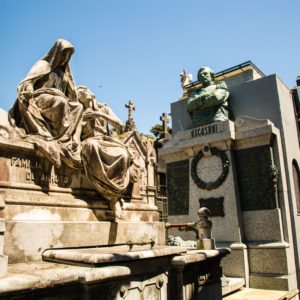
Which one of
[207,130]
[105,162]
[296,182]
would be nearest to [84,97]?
[105,162]

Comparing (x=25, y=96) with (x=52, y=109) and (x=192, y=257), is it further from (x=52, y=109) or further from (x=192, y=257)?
(x=192, y=257)

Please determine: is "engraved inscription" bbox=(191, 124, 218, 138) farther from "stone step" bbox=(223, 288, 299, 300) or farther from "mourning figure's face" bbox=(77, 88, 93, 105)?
"mourning figure's face" bbox=(77, 88, 93, 105)

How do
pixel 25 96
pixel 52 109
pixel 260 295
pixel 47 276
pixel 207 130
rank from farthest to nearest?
1. pixel 207 130
2. pixel 260 295
3. pixel 52 109
4. pixel 25 96
5. pixel 47 276

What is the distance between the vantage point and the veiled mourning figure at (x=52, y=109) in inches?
196

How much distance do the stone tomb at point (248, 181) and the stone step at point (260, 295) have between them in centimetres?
26

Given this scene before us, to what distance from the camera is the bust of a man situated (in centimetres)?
1137

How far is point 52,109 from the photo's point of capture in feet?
17.1

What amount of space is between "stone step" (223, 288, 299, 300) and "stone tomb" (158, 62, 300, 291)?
26cm

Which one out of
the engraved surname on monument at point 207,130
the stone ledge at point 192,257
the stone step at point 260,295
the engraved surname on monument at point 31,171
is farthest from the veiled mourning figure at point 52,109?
the engraved surname on monument at point 207,130

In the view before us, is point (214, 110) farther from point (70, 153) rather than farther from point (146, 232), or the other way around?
point (70, 153)

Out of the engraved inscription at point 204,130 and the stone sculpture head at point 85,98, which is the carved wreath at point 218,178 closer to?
the engraved inscription at point 204,130

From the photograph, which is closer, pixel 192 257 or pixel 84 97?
pixel 192 257

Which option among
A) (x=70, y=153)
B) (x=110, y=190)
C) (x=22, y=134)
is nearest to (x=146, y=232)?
(x=110, y=190)

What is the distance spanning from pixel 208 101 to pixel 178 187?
3.43m
